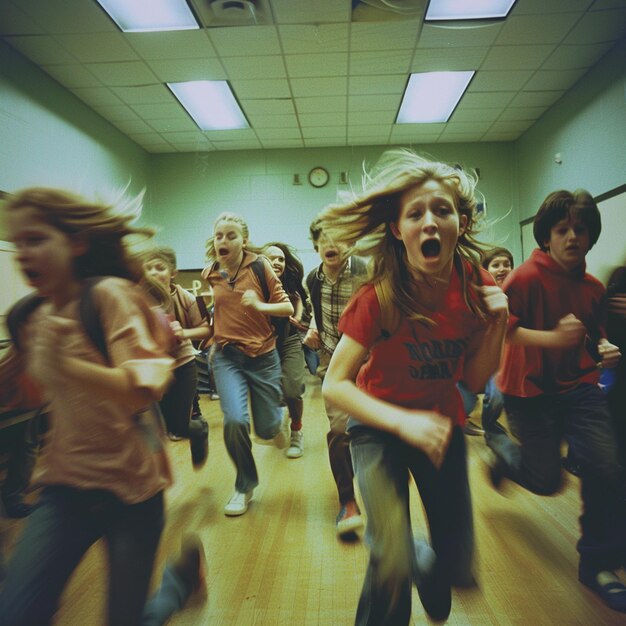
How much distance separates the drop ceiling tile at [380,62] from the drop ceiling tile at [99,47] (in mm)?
2442

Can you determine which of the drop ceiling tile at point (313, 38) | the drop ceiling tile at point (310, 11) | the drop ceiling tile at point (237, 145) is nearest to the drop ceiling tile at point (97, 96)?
the drop ceiling tile at point (237, 145)

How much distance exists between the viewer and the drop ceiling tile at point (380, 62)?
4988 millimetres

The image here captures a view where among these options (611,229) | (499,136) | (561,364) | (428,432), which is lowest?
(561,364)

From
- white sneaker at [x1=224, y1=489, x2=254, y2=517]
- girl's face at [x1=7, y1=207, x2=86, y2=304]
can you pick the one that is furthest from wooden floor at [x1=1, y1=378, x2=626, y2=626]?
girl's face at [x1=7, y1=207, x2=86, y2=304]

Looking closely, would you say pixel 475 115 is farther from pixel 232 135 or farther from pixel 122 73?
pixel 122 73

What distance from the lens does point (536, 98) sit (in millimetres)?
6180

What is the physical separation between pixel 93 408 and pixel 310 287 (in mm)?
1851

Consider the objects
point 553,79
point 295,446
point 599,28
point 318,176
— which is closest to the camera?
point 295,446

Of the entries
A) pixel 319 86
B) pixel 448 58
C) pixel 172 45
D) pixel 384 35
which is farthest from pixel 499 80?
pixel 172 45

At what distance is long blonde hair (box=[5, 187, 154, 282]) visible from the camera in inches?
45.9

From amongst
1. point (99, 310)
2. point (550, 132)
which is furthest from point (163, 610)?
point (550, 132)

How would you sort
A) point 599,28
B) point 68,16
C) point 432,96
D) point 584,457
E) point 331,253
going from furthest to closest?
point 432,96 < point 599,28 < point 68,16 < point 331,253 < point 584,457

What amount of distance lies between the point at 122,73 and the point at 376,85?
3060mm

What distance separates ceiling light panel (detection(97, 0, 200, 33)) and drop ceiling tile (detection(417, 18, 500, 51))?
2.35m
